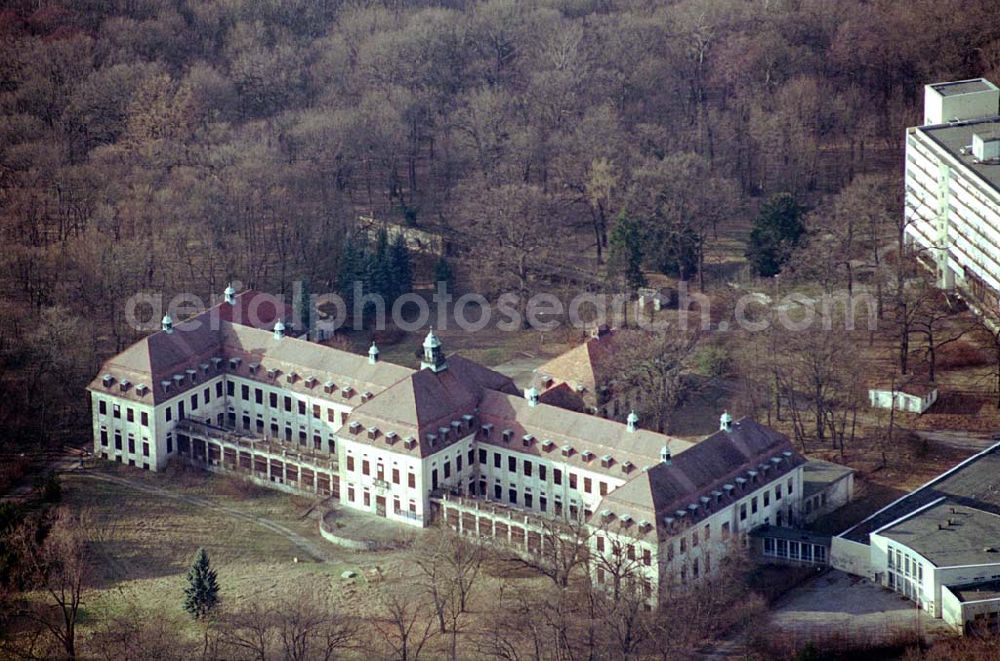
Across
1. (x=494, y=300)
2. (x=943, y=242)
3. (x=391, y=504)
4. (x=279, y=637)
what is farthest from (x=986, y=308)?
(x=279, y=637)

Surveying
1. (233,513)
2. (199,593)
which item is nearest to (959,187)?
(233,513)

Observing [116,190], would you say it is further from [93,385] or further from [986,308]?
[986,308]

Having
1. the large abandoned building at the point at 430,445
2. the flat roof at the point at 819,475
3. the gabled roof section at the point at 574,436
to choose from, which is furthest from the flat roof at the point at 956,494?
the gabled roof section at the point at 574,436

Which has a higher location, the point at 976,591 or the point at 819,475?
the point at 819,475

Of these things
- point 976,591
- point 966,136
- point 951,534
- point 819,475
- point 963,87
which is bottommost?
point 976,591

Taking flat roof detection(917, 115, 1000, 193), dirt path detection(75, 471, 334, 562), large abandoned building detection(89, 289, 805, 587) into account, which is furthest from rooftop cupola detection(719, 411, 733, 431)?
flat roof detection(917, 115, 1000, 193)

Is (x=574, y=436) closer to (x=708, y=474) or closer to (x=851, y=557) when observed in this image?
(x=708, y=474)
